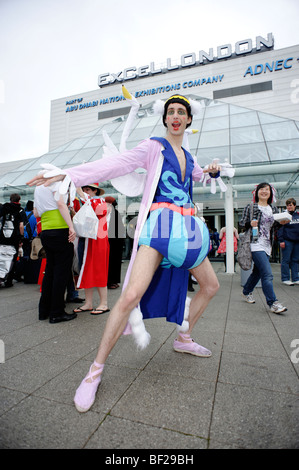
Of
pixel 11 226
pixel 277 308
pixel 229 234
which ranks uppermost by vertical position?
pixel 229 234

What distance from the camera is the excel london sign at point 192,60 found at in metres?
27.7

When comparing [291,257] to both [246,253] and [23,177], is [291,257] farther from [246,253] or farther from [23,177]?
[23,177]

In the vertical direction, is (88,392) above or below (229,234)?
below

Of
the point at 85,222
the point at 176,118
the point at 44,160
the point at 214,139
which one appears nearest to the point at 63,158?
the point at 44,160

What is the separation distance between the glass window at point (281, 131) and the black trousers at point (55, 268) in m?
8.36

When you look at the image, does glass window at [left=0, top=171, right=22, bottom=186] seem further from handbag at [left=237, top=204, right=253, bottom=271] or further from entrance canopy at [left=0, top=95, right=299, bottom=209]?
handbag at [left=237, top=204, right=253, bottom=271]

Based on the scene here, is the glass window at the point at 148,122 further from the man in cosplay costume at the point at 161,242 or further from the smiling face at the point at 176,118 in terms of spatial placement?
the man in cosplay costume at the point at 161,242

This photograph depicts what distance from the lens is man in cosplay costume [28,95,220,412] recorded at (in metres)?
1.61


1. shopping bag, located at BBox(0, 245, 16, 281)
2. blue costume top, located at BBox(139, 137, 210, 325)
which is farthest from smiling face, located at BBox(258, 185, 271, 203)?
shopping bag, located at BBox(0, 245, 16, 281)

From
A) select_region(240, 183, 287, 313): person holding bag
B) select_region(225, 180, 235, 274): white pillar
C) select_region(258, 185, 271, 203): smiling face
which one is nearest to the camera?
select_region(240, 183, 287, 313): person holding bag

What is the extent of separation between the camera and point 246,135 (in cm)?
938

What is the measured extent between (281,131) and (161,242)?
31.3 ft

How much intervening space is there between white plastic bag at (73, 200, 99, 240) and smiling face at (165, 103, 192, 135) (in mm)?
1804

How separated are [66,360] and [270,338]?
199 cm
